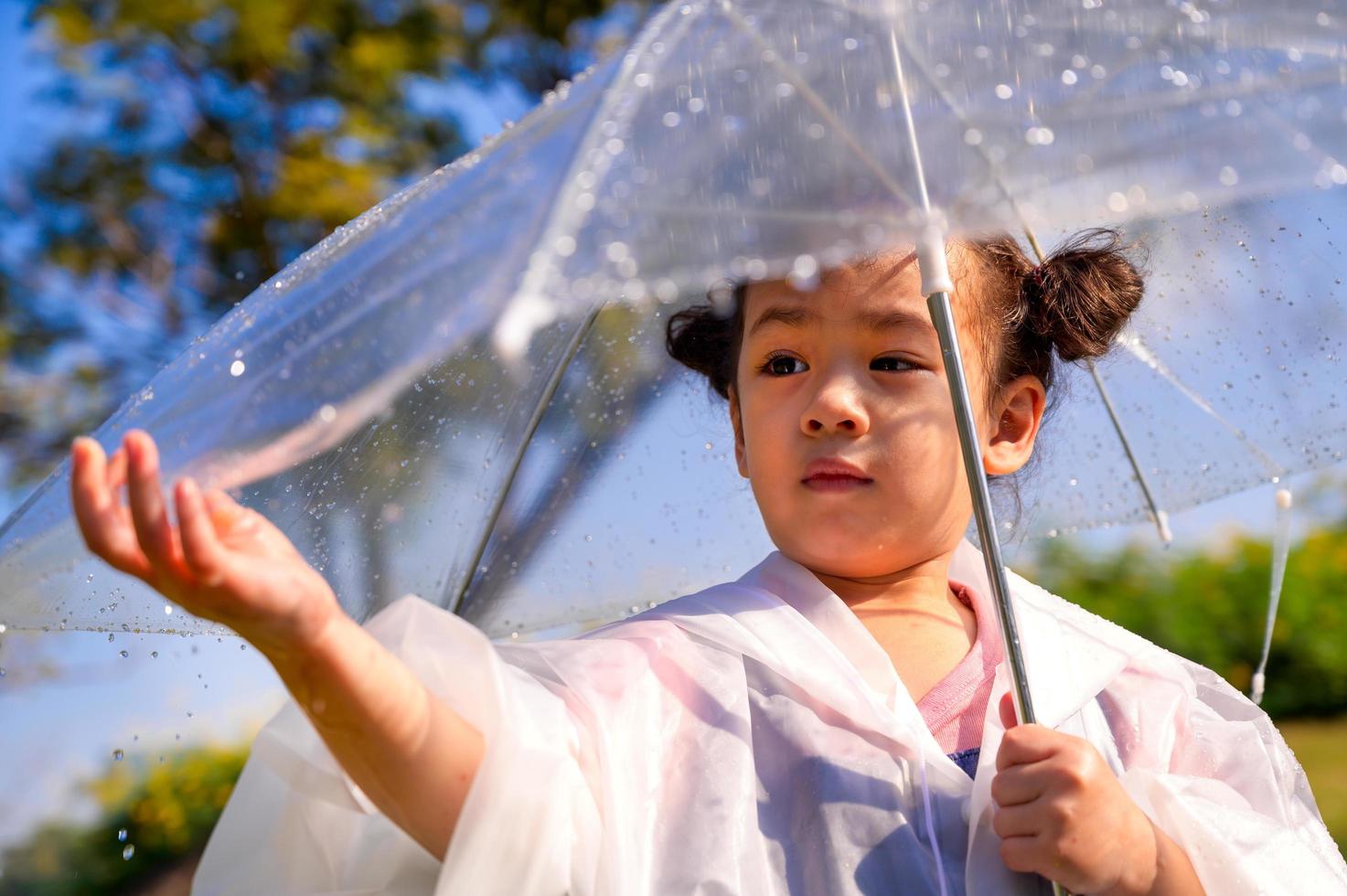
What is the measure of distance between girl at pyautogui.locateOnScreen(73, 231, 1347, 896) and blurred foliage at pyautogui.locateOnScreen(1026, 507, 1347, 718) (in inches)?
271

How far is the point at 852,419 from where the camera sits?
75.2 inches

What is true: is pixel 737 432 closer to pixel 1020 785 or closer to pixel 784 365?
pixel 784 365

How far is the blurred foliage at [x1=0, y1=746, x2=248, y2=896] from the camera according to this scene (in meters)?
4.75

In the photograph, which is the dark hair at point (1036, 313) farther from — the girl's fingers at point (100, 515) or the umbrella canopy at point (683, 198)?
the girl's fingers at point (100, 515)

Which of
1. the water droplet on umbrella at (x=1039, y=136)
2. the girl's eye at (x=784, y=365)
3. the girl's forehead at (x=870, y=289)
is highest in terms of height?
the water droplet on umbrella at (x=1039, y=136)


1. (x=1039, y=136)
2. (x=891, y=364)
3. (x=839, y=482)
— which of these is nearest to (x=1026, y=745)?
(x=839, y=482)

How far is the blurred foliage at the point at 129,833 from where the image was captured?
4.75 m

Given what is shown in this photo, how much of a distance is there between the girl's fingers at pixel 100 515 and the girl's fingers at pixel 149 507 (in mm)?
28

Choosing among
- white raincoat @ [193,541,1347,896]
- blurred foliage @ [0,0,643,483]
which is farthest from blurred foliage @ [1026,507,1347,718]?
white raincoat @ [193,541,1347,896]

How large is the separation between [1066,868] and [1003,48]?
0.96 metres

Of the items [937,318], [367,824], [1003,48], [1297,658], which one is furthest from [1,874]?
[1297,658]

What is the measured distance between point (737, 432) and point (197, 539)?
3.92ft

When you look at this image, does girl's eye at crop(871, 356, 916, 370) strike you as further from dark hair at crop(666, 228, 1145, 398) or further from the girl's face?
dark hair at crop(666, 228, 1145, 398)

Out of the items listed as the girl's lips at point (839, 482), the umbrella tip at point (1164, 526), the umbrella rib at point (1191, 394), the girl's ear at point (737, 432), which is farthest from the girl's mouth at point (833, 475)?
the umbrella tip at point (1164, 526)
